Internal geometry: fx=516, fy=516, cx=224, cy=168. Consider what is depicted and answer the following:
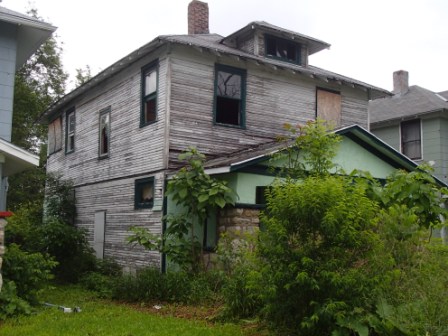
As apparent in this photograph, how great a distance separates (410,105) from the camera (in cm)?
2202

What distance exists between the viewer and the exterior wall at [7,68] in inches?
459

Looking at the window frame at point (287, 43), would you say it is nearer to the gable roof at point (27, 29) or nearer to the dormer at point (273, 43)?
the dormer at point (273, 43)

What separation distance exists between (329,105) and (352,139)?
2592 mm

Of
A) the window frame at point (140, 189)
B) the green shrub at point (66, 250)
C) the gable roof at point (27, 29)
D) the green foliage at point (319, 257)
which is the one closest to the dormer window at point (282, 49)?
the window frame at point (140, 189)

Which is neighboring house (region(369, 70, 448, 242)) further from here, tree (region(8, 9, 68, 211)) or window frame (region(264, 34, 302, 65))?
tree (region(8, 9, 68, 211))

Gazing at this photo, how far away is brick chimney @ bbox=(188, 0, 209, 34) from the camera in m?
17.8

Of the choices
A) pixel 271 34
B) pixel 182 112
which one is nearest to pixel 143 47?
pixel 182 112

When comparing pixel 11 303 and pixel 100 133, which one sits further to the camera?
pixel 100 133

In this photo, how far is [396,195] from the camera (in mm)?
9750

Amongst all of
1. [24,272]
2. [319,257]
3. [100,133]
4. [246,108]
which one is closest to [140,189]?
[100,133]

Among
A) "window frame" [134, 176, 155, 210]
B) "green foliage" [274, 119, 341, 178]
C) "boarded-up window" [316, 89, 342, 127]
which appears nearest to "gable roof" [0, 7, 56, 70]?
"window frame" [134, 176, 155, 210]

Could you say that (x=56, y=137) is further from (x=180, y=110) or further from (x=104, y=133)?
(x=180, y=110)

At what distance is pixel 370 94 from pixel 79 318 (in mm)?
12518

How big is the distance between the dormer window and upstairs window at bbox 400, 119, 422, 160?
7.37 m
